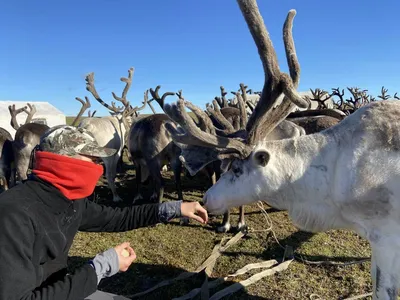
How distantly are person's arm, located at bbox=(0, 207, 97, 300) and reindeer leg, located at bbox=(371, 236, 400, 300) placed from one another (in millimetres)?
2160

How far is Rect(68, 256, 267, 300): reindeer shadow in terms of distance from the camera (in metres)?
3.78

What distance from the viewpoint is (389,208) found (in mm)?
2611

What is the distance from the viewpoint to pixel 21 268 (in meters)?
1.78

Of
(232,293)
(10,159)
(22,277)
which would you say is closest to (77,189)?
(22,277)

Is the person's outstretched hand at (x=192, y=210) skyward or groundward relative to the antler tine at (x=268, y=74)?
groundward

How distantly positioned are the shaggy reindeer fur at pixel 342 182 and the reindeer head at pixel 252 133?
0.03 ft

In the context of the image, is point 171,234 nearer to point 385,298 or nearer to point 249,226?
point 249,226

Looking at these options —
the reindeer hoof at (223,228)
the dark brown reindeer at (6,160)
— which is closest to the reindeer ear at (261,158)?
the reindeer hoof at (223,228)

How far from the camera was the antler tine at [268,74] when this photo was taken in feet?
9.90

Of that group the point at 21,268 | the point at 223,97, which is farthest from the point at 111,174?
the point at 223,97

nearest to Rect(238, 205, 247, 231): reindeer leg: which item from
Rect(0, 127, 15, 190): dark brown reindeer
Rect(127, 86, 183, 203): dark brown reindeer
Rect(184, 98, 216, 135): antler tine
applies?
Rect(127, 86, 183, 203): dark brown reindeer

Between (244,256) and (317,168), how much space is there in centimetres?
227

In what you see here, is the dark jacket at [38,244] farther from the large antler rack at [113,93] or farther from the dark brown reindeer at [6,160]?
the large antler rack at [113,93]

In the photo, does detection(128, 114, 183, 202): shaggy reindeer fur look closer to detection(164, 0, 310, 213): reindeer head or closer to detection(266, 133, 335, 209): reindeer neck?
detection(164, 0, 310, 213): reindeer head
